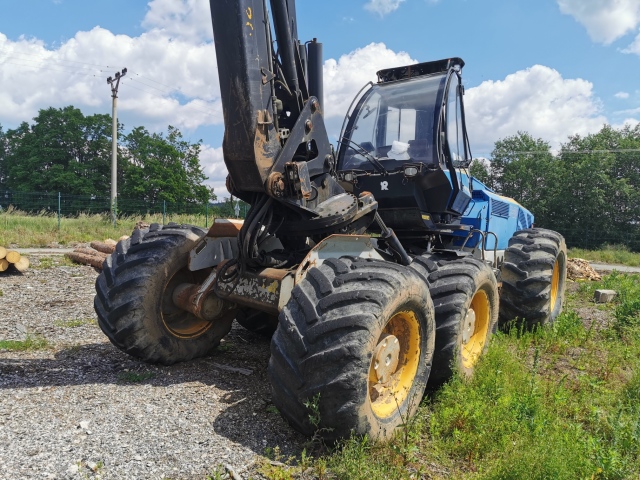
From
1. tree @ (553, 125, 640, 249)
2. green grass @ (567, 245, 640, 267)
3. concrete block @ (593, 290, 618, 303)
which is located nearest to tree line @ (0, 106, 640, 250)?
tree @ (553, 125, 640, 249)

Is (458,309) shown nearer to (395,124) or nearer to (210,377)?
(210,377)

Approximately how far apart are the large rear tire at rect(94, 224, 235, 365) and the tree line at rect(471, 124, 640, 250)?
108ft

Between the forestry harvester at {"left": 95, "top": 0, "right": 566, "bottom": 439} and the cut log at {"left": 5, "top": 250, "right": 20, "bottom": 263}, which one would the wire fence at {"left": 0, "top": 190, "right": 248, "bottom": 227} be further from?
the forestry harvester at {"left": 95, "top": 0, "right": 566, "bottom": 439}

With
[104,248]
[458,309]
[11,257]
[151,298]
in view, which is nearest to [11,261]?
[11,257]

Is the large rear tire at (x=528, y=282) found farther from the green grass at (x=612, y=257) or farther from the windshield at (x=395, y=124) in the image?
the green grass at (x=612, y=257)

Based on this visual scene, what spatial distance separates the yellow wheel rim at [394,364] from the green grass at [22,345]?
11.9 feet

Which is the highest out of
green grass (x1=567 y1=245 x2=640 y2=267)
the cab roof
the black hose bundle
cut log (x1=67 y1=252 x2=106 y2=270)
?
the cab roof

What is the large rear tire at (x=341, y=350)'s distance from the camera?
2.97 metres

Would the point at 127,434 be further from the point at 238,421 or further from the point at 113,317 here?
the point at 113,317

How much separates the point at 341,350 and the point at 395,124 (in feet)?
11.3

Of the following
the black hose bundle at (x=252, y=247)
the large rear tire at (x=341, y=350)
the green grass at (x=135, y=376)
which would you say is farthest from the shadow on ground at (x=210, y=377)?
the black hose bundle at (x=252, y=247)

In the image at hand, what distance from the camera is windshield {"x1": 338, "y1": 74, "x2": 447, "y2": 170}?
17.6ft

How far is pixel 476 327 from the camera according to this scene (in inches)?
197

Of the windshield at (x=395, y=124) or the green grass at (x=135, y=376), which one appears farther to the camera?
the windshield at (x=395, y=124)
